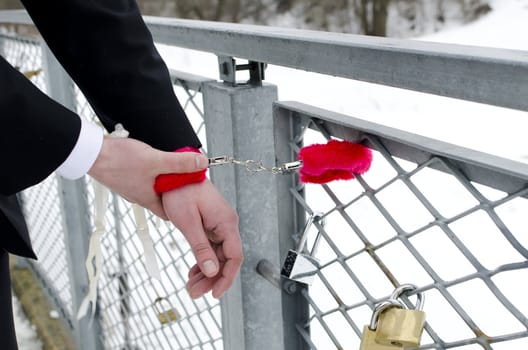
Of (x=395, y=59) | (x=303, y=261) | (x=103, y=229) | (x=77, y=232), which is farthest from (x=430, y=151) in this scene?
(x=77, y=232)

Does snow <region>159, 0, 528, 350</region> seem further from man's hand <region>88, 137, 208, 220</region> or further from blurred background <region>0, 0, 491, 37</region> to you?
blurred background <region>0, 0, 491, 37</region>

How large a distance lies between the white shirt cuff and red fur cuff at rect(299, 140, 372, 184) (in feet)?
0.92

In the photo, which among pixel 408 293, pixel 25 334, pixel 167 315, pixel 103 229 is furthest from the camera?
pixel 25 334

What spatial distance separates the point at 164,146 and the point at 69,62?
0.22 meters

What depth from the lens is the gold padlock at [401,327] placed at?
783 millimetres

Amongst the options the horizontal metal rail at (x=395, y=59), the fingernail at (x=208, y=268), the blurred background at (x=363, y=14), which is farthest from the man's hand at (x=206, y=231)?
the blurred background at (x=363, y=14)

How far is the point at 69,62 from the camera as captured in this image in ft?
3.63

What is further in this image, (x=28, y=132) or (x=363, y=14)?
(x=363, y=14)

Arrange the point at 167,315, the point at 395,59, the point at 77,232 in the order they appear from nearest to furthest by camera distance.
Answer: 1. the point at 395,59
2. the point at 167,315
3. the point at 77,232

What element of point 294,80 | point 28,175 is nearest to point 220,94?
point 28,175

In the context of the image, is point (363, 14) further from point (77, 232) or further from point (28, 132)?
point (28, 132)

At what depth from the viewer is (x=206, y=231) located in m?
1.01

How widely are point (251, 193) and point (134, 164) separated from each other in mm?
281

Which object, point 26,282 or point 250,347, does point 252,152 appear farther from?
point 26,282
